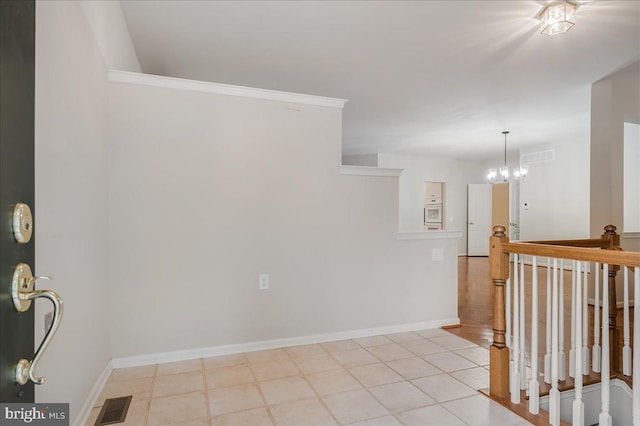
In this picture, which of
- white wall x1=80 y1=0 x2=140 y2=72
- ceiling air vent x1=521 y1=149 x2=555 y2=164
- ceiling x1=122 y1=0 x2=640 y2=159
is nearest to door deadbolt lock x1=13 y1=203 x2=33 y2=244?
white wall x1=80 y1=0 x2=140 y2=72

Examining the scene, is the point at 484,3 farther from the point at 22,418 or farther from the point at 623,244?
the point at 623,244

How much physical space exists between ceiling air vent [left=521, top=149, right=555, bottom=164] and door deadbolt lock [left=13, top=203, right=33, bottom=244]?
27.7 ft

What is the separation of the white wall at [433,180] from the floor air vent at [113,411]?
22.9 ft

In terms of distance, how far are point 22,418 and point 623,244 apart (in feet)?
18.0

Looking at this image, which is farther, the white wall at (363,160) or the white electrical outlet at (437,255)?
the white wall at (363,160)

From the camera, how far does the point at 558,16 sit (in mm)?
2510

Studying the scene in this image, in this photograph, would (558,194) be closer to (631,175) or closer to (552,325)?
(631,175)

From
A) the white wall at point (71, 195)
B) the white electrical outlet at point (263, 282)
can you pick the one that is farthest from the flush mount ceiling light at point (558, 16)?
the white wall at point (71, 195)

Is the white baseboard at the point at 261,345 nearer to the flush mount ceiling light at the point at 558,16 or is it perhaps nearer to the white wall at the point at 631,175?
the flush mount ceiling light at the point at 558,16

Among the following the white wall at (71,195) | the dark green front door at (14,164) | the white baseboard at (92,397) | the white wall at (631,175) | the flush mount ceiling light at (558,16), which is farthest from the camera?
the white wall at (631,175)

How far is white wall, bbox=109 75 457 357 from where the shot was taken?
8.23 feet

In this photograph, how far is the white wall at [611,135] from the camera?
12.7 feet

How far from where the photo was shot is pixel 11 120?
2.17 feet

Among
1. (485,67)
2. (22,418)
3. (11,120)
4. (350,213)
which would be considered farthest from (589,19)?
(22,418)
